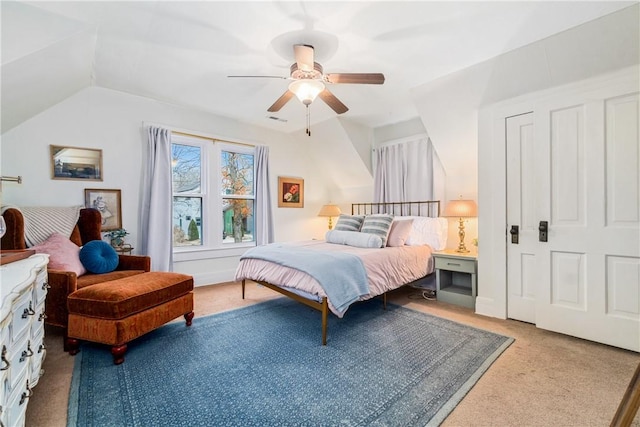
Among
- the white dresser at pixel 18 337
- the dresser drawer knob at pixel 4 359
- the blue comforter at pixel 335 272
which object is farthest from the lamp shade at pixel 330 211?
the dresser drawer knob at pixel 4 359

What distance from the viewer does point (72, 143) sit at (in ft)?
10.8

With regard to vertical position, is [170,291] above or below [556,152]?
below

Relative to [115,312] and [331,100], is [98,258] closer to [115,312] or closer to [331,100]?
[115,312]

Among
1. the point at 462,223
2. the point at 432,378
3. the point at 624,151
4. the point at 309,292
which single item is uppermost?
the point at 624,151

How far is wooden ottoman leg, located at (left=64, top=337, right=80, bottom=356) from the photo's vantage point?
7.33ft

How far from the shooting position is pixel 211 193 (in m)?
4.43

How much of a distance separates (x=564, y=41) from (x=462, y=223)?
209cm

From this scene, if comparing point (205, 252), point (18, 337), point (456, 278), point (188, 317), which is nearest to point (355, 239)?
point (456, 278)

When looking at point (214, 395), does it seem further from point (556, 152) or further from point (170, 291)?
point (556, 152)

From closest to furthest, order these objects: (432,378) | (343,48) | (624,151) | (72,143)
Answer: (432,378) < (624,151) < (343,48) < (72,143)

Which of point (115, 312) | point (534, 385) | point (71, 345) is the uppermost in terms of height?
point (115, 312)

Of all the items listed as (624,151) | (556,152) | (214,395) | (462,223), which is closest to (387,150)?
(462,223)

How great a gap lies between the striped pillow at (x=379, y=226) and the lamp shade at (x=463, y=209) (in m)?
0.75

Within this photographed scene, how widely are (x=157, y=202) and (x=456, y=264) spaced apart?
392 centimetres
